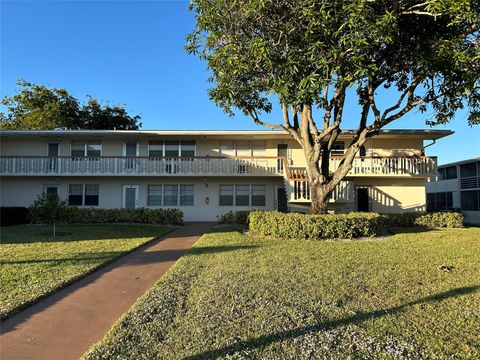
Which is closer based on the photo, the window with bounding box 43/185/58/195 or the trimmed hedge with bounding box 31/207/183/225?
the trimmed hedge with bounding box 31/207/183/225

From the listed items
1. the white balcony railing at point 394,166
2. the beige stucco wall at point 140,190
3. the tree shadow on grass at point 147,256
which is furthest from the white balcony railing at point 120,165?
the tree shadow on grass at point 147,256

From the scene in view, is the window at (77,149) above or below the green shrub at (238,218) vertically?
above

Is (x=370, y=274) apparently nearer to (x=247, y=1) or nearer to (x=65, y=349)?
(x=65, y=349)

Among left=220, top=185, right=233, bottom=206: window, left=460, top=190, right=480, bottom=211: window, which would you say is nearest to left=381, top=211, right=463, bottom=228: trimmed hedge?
left=220, top=185, right=233, bottom=206: window

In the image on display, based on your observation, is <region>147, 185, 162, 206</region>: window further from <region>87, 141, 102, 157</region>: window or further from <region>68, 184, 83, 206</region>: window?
<region>68, 184, 83, 206</region>: window

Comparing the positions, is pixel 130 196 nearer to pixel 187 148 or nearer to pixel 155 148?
pixel 155 148

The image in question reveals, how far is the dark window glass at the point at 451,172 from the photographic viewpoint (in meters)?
29.5

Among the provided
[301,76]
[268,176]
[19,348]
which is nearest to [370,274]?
[301,76]

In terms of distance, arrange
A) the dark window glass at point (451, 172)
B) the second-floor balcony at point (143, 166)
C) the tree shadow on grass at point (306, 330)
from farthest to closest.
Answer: the dark window glass at point (451, 172), the second-floor balcony at point (143, 166), the tree shadow on grass at point (306, 330)

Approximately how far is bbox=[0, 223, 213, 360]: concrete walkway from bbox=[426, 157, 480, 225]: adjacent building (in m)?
22.7

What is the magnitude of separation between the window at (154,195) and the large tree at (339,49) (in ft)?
30.3

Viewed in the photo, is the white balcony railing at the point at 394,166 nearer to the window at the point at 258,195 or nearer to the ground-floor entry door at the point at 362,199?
the ground-floor entry door at the point at 362,199

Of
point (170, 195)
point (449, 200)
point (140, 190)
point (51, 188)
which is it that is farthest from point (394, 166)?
point (51, 188)

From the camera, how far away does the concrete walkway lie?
13.3 ft
